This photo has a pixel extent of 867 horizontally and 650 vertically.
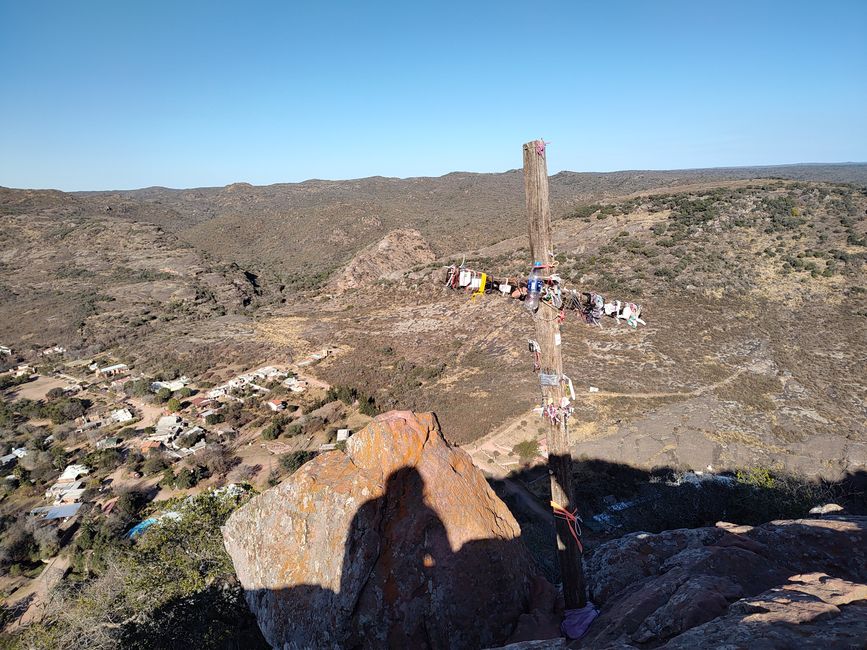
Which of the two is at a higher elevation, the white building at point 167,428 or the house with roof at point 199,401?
the house with roof at point 199,401

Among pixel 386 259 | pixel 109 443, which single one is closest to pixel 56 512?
pixel 109 443

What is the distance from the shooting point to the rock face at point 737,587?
3.30m

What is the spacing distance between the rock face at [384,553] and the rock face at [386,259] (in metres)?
41.5

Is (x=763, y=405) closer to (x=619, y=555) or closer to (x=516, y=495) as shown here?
(x=516, y=495)

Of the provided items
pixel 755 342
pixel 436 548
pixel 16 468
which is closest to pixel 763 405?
pixel 755 342

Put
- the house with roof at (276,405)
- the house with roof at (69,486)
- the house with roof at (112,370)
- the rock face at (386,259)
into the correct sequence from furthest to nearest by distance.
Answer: the rock face at (386,259)
the house with roof at (112,370)
the house with roof at (276,405)
the house with roof at (69,486)

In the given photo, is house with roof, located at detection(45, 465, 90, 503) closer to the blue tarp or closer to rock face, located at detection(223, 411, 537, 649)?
the blue tarp

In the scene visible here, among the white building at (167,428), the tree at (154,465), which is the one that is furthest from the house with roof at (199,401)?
the tree at (154,465)

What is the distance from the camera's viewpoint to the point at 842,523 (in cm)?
630

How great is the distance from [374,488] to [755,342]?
78.1 ft

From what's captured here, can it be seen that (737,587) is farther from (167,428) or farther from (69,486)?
(167,428)

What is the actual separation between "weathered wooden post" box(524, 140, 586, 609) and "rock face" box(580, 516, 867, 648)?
598 millimetres

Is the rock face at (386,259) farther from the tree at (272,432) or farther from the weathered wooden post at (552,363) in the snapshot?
the weathered wooden post at (552,363)

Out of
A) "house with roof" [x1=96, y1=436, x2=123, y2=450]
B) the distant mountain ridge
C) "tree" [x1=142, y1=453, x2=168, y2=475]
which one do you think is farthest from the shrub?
the distant mountain ridge
